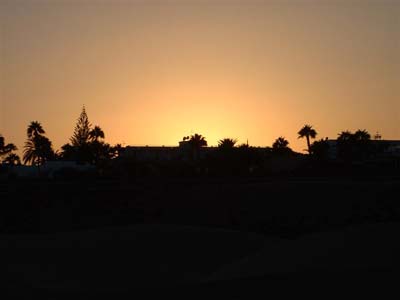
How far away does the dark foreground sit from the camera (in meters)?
12.5

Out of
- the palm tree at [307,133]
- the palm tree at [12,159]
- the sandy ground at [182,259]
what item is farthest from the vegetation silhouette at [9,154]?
the sandy ground at [182,259]

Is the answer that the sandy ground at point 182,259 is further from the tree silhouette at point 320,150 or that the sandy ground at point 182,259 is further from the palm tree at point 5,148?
the palm tree at point 5,148

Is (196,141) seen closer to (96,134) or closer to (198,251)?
(96,134)

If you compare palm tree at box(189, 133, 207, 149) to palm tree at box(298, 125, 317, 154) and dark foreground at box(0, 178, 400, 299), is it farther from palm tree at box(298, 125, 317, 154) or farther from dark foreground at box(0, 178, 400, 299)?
dark foreground at box(0, 178, 400, 299)

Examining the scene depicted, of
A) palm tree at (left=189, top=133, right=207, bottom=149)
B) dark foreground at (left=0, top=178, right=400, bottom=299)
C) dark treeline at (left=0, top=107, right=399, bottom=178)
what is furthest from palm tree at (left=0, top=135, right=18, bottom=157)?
dark foreground at (left=0, top=178, right=400, bottom=299)

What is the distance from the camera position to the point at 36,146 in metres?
113

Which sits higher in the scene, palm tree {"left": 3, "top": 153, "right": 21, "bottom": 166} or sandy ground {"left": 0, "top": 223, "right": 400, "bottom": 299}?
palm tree {"left": 3, "top": 153, "right": 21, "bottom": 166}

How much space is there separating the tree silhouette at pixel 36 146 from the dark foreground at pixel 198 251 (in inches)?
3137

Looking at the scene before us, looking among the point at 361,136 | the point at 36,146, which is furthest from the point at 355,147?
the point at 36,146

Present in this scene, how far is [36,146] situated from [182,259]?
100004 millimetres

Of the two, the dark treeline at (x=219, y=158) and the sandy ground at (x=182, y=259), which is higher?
the dark treeline at (x=219, y=158)

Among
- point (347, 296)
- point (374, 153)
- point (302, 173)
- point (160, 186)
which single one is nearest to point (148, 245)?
point (347, 296)

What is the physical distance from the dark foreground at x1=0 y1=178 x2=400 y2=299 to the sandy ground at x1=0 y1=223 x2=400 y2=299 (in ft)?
0.08

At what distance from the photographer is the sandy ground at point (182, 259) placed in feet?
42.5
